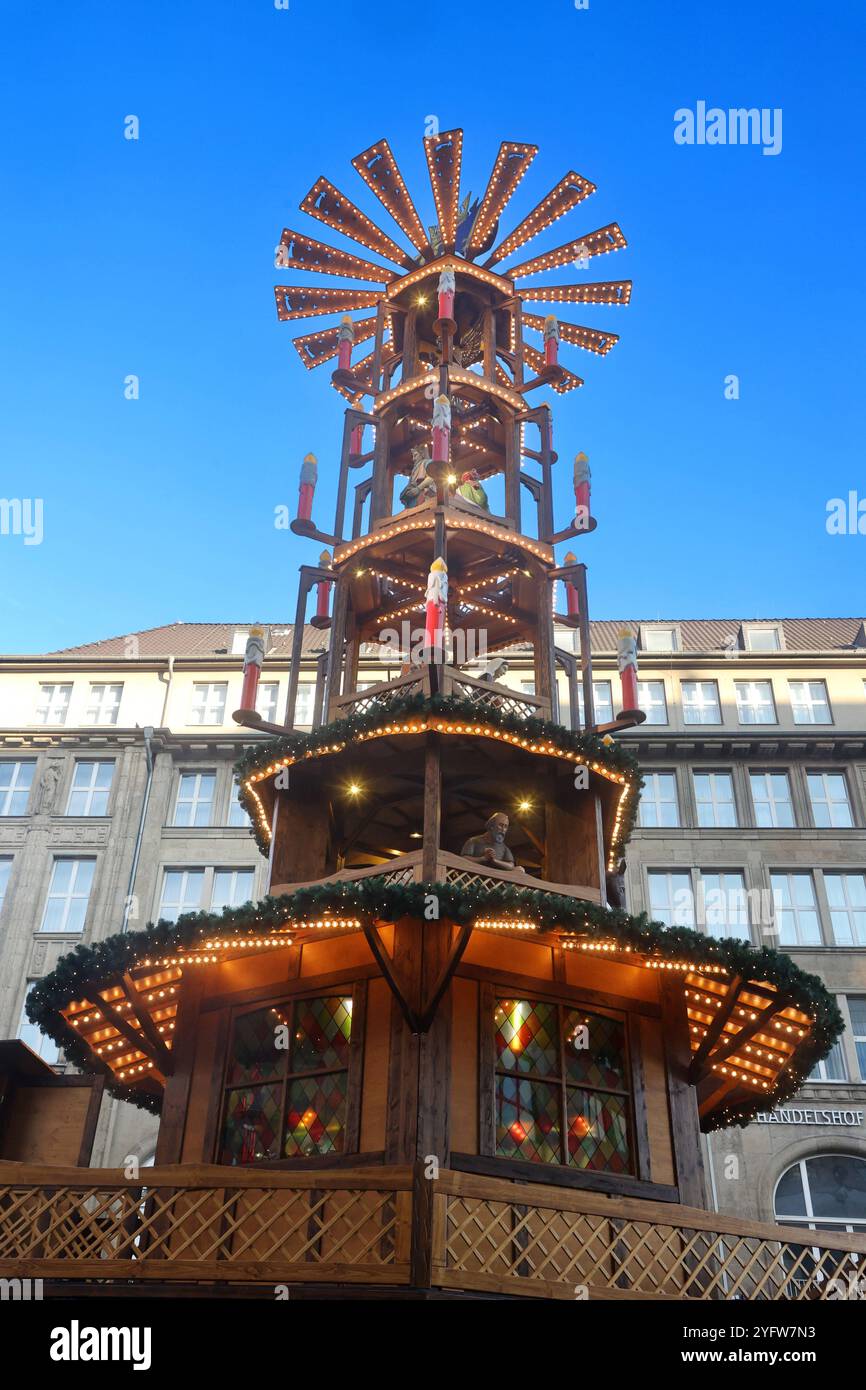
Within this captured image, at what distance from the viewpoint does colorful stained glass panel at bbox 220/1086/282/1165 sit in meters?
16.8

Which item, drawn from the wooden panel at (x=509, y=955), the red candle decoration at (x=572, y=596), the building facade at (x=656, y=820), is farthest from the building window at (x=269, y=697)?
the wooden panel at (x=509, y=955)

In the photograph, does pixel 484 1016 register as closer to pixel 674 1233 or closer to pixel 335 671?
pixel 674 1233

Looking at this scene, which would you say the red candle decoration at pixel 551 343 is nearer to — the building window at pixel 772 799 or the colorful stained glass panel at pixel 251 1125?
the colorful stained glass panel at pixel 251 1125

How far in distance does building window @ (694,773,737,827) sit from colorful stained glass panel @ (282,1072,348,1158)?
27303mm

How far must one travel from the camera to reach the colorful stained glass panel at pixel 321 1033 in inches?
661

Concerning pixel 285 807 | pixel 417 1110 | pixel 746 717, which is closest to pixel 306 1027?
pixel 417 1110

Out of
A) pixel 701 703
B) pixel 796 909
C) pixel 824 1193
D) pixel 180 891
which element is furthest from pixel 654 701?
pixel 180 891

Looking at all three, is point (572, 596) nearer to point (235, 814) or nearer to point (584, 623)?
point (584, 623)

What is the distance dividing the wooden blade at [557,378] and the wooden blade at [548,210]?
6.84ft

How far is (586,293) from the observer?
87.9 feet

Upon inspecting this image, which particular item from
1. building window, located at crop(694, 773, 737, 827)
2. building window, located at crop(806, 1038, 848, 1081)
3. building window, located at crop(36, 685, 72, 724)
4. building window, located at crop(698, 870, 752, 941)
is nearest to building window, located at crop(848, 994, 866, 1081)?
building window, located at crop(806, 1038, 848, 1081)

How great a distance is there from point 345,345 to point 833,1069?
26.2 m

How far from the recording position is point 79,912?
40.6 metres
